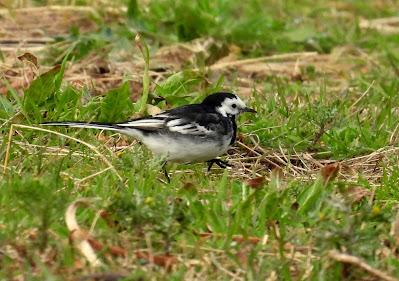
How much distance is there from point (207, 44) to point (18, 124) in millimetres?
3611

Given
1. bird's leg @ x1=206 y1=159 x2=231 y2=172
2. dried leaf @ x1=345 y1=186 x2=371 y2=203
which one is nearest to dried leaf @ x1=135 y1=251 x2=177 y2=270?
dried leaf @ x1=345 y1=186 x2=371 y2=203

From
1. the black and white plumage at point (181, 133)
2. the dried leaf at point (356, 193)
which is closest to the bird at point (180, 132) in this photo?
the black and white plumage at point (181, 133)

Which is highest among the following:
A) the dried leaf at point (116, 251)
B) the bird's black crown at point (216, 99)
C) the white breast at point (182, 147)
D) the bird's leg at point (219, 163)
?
the dried leaf at point (116, 251)

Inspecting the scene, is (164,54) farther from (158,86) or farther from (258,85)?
(158,86)

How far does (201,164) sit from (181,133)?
67 cm

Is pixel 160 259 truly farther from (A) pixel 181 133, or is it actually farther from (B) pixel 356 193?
(A) pixel 181 133

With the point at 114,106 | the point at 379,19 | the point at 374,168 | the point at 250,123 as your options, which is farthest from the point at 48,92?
the point at 379,19

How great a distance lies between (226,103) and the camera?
7238 millimetres

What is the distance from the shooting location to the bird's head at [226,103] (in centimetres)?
719

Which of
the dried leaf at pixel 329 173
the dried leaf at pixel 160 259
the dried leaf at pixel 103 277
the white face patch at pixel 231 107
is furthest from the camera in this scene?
the white face patch at pixel 231 107

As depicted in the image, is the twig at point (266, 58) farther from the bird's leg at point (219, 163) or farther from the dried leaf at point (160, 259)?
the dried leaf at point (160, 259)

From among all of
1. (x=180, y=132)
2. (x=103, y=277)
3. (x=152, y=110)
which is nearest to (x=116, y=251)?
(x=103, y=277)

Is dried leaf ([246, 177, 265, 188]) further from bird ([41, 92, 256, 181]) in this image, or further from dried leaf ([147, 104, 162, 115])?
dried leaf ([147, 104, 162, 115])

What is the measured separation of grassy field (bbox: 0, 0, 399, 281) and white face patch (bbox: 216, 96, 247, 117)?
0.31m
